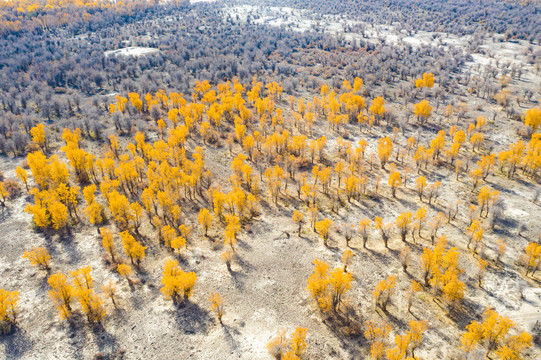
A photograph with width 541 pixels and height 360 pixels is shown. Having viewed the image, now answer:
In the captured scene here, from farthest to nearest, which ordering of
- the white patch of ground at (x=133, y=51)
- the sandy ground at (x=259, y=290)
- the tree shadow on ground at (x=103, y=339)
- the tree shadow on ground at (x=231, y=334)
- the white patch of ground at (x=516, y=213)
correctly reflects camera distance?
the white patch of ground at (x=133, y=51) < the white patch of ground at (x=516, y=213) < the sandy ground at (x=259, y=290) < the tree shadow on ground at (x=231, y=334) < the tree shadow on ground at (x=103, y=339)

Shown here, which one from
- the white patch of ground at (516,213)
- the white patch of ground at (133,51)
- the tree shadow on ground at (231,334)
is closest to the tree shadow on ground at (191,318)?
the tree shadow on ground at (231,334)

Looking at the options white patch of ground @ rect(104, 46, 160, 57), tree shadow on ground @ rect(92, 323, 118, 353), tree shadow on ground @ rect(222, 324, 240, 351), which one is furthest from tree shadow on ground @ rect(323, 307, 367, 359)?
white patch of ground @ rect(104, 46, 160, 57)

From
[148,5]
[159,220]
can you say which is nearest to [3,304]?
[159,220]

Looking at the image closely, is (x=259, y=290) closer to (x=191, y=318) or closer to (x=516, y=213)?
(x=191, y=318)

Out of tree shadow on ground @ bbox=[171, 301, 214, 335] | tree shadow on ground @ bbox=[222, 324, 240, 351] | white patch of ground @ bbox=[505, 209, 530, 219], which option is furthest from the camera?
white patch of ground @ bbox=[505, 209, 530, 219]

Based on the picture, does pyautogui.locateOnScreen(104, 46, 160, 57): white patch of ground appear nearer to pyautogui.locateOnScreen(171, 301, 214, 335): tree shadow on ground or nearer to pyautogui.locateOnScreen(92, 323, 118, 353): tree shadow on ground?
pyautogui.locateOnScreen(92, 323, 118, 353): tree shadow on ground

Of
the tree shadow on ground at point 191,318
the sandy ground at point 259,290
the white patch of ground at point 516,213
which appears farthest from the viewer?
the white patch of ground at point 516,213

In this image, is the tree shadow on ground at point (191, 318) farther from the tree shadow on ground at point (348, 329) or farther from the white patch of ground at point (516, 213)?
the white patch of ground at point (516, 213)

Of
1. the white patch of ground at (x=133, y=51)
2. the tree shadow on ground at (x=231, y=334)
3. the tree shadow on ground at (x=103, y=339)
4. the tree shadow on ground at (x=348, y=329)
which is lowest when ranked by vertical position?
the tree shadow on ground at (x=103, y=339)
